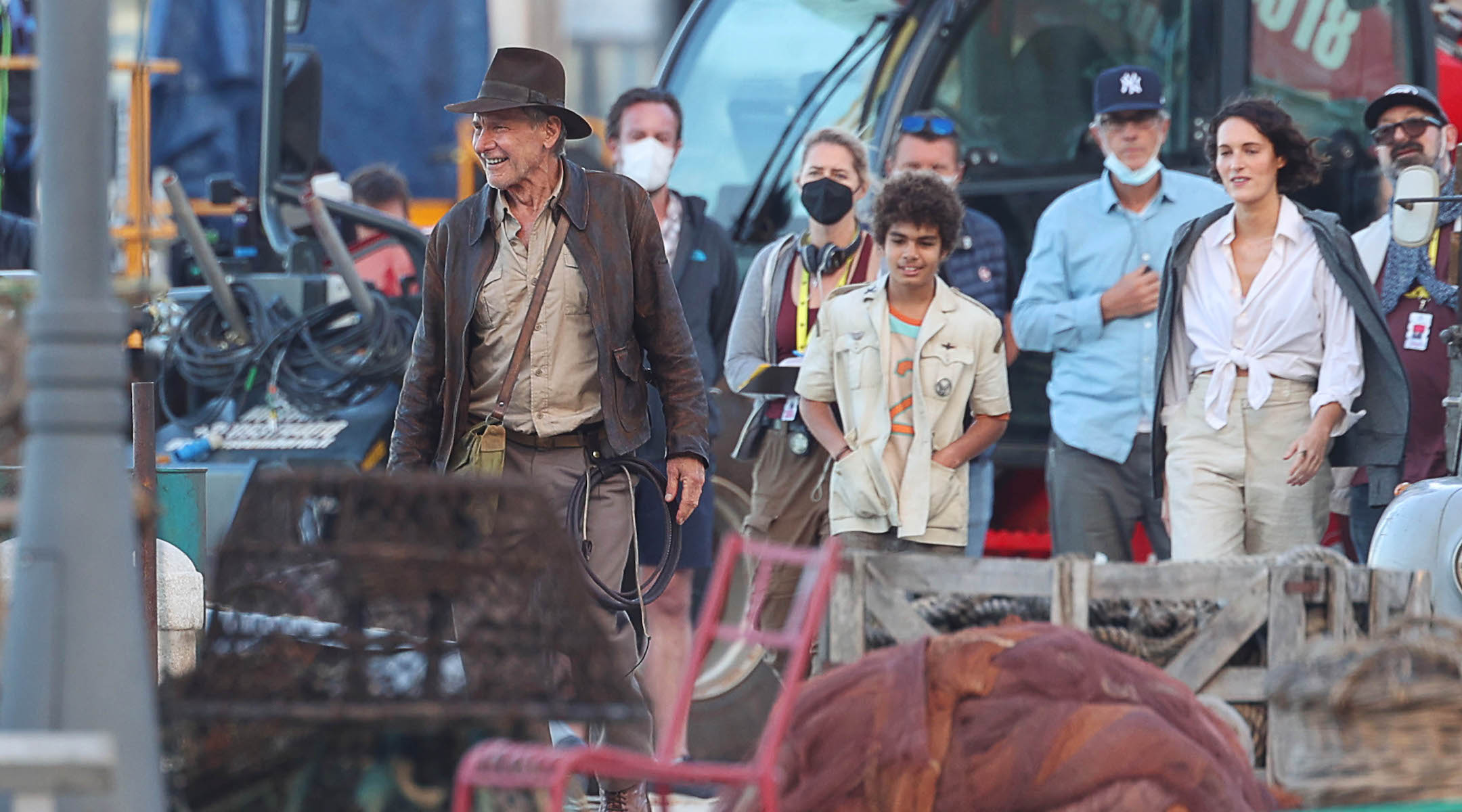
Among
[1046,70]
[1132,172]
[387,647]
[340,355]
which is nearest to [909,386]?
[1132,172]

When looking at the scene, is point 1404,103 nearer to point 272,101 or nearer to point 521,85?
point 521,85

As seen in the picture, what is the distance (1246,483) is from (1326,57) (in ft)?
8.67

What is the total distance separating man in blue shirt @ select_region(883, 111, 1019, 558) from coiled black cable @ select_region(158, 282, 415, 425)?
2.58 m

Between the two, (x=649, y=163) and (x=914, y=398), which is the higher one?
(x=649, y=163)

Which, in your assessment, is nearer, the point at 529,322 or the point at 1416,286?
the point at 529,322

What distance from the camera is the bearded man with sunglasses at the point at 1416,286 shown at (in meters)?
7.45

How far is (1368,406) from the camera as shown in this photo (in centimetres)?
687

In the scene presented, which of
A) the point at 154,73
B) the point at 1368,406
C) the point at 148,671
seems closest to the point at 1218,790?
the point at 148,671

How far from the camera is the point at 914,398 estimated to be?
6750 mm

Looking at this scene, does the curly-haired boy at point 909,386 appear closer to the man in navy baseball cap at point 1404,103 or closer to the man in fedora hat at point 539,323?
the man in fedora hat at point 539,323

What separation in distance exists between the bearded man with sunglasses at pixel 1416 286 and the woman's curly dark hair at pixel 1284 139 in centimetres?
56

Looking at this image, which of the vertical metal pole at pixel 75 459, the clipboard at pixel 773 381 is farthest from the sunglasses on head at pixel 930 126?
the vertical metal pole at pixel 75 459

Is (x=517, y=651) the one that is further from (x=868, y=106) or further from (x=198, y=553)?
(x=868, y=106)

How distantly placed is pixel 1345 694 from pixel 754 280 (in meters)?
3.93
